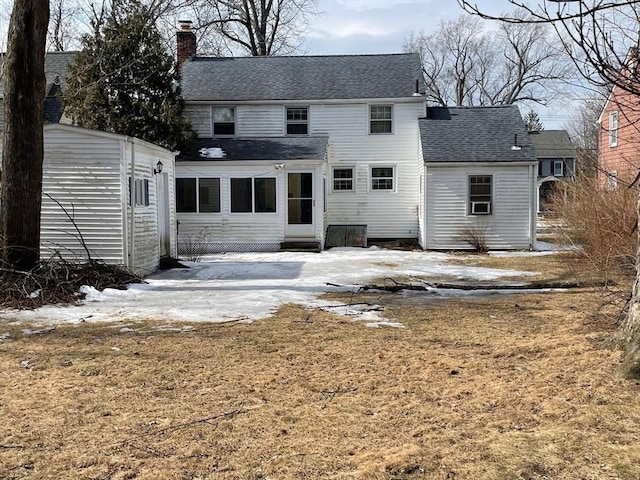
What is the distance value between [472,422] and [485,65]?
46814 millimetres

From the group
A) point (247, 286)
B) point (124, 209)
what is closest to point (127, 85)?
point (124, 209)

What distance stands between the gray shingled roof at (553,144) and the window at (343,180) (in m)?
30.6

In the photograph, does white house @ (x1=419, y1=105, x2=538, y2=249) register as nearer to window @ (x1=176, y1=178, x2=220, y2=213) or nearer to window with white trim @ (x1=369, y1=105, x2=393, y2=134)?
window with white trim @ (x1=369, y1=105, x2=393, y2=134)

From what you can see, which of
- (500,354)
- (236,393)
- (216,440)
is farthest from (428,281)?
(216,440)

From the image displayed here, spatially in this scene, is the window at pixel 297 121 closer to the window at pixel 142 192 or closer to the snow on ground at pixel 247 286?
the snow on ground at pixel 247 286

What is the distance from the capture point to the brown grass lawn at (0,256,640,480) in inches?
138

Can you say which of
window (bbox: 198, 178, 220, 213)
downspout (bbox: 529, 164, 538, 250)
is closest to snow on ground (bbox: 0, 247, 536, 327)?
window (bbox: 198, 178, 220, 213)

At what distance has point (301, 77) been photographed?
21.9 metres

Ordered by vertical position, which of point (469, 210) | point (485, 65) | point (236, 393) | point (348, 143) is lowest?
point (236, 393)

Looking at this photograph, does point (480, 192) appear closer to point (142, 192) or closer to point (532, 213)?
point (532, 213)

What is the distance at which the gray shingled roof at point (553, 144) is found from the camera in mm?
47312

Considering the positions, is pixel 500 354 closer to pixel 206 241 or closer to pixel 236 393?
pixel 236 393

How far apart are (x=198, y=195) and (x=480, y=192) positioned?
8834mm

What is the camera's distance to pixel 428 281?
38.9ft
